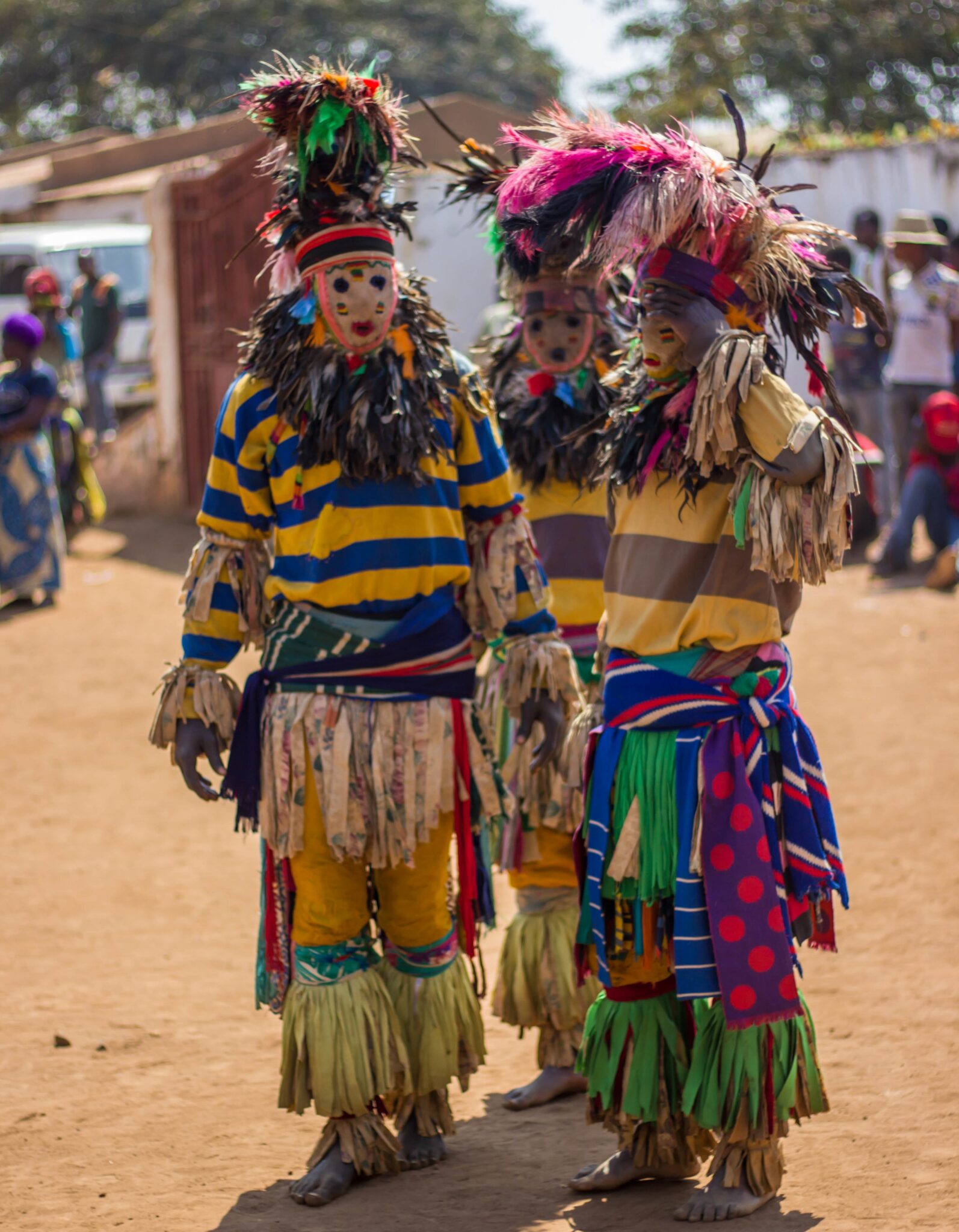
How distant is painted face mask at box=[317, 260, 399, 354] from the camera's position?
381 centimetres

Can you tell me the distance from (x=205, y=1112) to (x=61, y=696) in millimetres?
5197

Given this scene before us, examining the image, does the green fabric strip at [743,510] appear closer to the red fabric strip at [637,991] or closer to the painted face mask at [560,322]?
the red fabric strip at [637,991]

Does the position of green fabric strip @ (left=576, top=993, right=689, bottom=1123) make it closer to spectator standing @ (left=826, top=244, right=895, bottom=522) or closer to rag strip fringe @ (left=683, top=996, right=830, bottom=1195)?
rag strip fringe @ (left=683, top=996, right=830, bottom=1195)

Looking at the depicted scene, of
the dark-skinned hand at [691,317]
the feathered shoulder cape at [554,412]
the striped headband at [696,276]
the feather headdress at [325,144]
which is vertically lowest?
the feathered shoulder cape at [554,412]

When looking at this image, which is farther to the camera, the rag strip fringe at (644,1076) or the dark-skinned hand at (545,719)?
the dark-skinned hand at (545,719)

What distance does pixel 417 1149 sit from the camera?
394cm

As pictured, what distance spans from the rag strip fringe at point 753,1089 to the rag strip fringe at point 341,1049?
75 cm

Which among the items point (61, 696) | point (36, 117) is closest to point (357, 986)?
point (61, 696)

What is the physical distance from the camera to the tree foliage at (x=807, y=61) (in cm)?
2308

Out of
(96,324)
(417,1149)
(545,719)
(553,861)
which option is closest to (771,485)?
(545,719)

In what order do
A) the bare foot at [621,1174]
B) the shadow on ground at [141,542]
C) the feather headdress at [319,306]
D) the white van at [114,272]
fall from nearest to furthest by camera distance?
the bare foot at [621,1174] < the feather headdress at [319,306] < the shadow on ground at [141,542] < the white van at [114,272]

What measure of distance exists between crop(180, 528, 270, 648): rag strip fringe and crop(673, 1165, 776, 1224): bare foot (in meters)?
1.68

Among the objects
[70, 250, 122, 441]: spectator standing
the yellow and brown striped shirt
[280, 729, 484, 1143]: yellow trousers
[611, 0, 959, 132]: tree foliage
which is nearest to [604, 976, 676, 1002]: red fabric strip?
[280, 729, 484, 1143]: yellow trousers

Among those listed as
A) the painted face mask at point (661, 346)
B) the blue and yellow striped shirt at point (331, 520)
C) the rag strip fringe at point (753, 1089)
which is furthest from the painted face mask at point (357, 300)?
the rag strip fringe at point (753, 1089)
